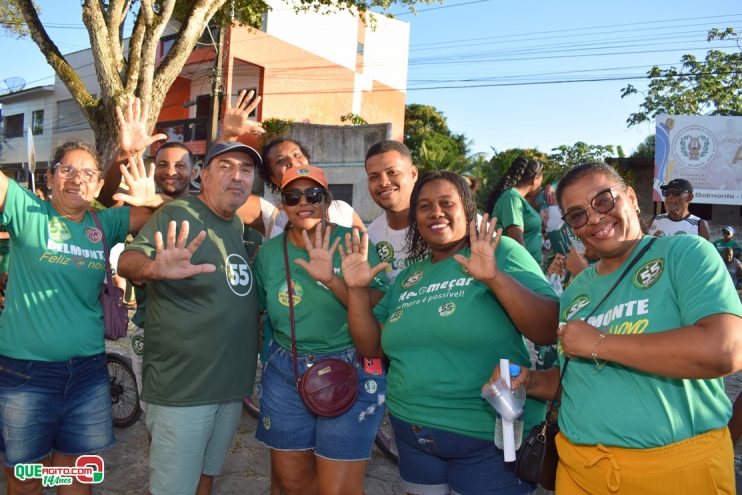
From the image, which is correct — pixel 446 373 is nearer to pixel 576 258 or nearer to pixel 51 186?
pixel 576 258

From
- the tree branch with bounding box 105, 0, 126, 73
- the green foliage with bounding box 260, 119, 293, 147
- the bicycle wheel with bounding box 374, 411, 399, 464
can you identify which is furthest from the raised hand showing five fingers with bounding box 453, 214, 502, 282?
the green foliage with bounding box 260, 119, 293, 147

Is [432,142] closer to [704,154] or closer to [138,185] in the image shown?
[704,154]

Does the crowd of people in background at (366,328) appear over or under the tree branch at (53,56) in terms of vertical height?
under

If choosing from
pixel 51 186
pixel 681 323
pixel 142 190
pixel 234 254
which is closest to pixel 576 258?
pixel 681 323

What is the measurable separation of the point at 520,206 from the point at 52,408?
3677 mm

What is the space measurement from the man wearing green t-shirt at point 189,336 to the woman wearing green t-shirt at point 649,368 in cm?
164

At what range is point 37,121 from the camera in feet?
109

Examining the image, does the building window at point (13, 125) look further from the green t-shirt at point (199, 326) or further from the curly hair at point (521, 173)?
the green t-shirt at point (199, 326)

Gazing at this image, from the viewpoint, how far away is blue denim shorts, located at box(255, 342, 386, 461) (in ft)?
9.27

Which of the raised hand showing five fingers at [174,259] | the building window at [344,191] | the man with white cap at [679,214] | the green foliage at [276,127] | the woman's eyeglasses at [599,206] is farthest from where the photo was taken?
the green foliage at [276,127]

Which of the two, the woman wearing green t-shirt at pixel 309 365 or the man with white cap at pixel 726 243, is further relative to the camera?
the man with white cap at pixel 726 243

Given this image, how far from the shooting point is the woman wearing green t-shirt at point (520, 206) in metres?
4.81

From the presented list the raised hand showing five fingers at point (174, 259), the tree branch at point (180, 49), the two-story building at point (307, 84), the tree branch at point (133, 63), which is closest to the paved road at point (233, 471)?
the raised hand showing five fingers at point (174, 259)

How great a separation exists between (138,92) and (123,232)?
294 inches
